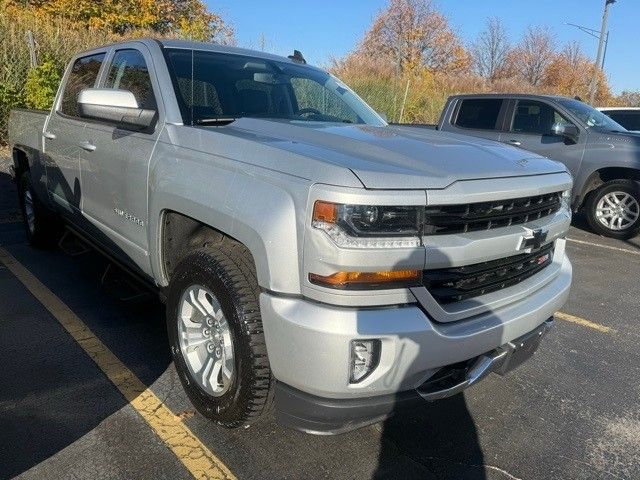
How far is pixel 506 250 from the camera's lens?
2404 millimetres

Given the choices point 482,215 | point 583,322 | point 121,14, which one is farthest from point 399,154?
point 121,14

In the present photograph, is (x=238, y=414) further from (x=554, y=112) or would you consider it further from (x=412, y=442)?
(x=554, y=112)

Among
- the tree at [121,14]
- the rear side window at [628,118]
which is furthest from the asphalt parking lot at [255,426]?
the tree at [121,14]

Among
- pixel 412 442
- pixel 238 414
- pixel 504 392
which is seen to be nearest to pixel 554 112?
pixel 504 392

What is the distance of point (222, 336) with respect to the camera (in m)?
2.54

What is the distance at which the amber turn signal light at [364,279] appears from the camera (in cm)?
202

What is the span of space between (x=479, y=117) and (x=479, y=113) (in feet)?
0.21

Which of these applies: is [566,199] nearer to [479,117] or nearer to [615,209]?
[615,209]

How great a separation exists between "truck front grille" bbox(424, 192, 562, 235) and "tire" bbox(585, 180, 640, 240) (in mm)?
5739

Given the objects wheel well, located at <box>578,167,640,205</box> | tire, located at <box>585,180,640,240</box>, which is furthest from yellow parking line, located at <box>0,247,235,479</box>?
tire, located at <box>585,180,640,240</box>

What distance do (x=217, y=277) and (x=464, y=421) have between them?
1549 mm

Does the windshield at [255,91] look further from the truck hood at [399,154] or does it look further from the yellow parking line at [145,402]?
the yellow parking line at [145,402]

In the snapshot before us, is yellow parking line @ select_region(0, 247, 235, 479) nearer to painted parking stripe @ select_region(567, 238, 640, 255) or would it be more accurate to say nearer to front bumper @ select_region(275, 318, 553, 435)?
front bumper @ select_region(275, 318, 553, 435)

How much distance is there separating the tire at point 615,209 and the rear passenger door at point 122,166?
6727 mm
